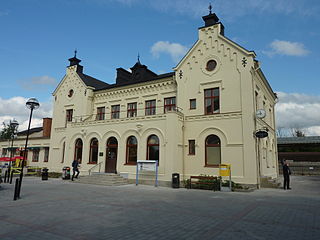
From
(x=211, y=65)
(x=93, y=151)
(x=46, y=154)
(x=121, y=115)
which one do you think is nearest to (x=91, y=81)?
(x=121, y=115)

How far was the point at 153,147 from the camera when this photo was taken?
18922 millimetres

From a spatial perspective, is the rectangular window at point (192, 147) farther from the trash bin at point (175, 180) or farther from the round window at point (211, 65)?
the round window at point (211, 65)

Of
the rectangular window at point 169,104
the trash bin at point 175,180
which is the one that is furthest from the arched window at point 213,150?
the rectangular window at point 169,104

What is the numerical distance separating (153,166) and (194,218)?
33.2ft

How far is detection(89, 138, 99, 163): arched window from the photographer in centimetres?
2210

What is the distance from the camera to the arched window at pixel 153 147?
1870 cm

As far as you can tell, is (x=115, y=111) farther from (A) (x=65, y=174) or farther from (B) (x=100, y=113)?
(A) (x=65, y=174)

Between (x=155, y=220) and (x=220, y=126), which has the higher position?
(x=220, y=126)

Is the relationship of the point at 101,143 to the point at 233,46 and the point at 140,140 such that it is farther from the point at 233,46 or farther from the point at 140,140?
the point at 233,46

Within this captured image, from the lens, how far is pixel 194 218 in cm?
739

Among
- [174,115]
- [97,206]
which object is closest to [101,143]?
[174,115]

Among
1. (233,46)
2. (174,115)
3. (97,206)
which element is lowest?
(97,206)

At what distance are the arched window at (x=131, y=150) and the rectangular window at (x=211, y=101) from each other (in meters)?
6.53

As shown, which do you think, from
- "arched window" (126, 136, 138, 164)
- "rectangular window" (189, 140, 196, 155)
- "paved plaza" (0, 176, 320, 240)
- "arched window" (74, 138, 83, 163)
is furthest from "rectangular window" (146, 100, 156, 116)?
"paved plaza" (0, 176, 320, 240)
